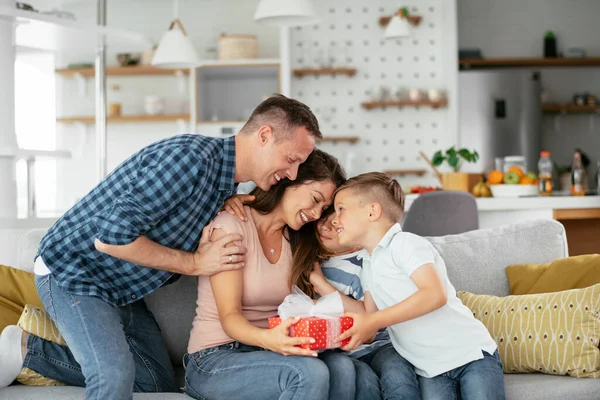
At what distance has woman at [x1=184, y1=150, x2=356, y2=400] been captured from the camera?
2.01m

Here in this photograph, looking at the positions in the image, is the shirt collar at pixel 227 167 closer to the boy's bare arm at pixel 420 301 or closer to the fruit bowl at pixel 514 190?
the boy's bare arm at pixel 420 301

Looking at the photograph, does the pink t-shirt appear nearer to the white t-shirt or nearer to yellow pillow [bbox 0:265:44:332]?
the white t-shirt

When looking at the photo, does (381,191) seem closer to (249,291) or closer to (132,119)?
(249,291)

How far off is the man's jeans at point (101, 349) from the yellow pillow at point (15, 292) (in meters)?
0.20

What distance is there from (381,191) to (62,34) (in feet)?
9.34

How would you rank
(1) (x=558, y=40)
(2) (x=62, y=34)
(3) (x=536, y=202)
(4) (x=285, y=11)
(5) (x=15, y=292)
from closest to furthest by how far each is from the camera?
(5) (x=15, y=292), (4) (x=285, y=11), (2) (x=62, y=34), (3) (x=536, y=202), (1) (x=558, y=40)

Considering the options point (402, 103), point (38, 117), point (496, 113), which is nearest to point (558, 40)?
point (496, 113)

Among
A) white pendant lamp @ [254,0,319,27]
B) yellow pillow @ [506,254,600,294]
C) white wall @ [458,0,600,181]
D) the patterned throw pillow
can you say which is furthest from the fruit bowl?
white wall @ [458,0,600,181]

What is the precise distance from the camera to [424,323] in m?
2.20

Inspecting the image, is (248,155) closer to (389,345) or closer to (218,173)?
(218,173)

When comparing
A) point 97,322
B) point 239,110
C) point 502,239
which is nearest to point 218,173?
point 97,322

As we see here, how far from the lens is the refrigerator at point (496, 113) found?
7777 millimetres

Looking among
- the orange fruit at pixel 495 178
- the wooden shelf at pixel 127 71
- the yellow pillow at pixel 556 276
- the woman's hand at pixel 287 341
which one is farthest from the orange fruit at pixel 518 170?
the wooden shelf at pixel 127 71

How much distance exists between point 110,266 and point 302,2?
2.56m
